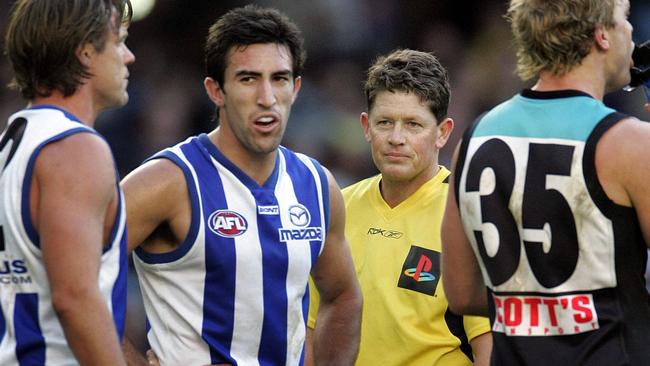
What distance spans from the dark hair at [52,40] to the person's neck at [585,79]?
151cm

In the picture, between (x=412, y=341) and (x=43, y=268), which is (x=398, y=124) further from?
(x=43, y=268)

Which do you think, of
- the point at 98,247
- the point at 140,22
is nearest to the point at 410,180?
the point at 98,247

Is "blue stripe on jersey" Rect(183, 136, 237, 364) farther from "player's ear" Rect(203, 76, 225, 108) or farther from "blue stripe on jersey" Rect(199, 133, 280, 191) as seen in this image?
"player's ear" Rect(203, 76, 225, 108)

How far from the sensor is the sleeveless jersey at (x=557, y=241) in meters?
3.57

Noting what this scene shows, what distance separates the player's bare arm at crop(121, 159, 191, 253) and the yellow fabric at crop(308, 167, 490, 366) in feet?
3.58

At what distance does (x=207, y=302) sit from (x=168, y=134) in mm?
5232

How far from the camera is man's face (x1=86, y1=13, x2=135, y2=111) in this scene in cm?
348

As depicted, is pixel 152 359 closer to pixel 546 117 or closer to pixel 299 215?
pixel 299 215

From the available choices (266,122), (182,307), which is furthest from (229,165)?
(182,307)

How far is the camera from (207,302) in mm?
4219

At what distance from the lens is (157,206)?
13.6ft

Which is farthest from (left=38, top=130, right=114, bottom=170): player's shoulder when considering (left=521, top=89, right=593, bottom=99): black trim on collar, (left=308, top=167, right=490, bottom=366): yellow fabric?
(left=308, top=167, right=490, bottom=366): yellow fabric

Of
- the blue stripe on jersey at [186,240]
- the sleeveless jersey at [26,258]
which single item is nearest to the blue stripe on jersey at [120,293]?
the sleeveless jersey at [26,258]

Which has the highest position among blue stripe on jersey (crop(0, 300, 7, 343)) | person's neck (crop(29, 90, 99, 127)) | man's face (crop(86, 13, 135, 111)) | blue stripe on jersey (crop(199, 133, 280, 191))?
Result: man's face (crop(86, 13, 135, 111))
